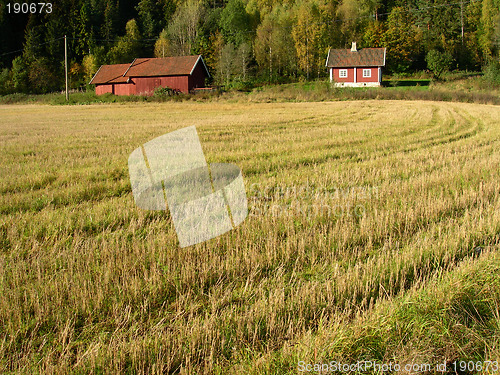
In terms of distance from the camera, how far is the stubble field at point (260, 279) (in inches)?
98.0

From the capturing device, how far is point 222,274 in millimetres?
3582

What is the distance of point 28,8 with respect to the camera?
289 feet

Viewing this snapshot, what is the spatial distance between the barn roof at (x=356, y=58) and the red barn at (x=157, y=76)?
67.2 feet

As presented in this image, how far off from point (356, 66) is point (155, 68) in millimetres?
30339

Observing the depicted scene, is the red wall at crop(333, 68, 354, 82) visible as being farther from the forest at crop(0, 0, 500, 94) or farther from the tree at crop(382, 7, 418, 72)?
the tree at crop(382, 7, 418, 72)

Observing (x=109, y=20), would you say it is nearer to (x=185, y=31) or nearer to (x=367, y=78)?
(x=185, y=31)

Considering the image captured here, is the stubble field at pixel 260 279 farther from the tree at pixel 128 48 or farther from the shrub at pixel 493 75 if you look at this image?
the tree at pixel 128 48

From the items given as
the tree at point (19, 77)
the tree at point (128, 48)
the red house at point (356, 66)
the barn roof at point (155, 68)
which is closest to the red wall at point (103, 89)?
the barn roof at point (155, 68)

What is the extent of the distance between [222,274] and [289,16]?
82.6m

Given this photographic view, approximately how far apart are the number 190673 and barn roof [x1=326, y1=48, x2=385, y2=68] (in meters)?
59.6

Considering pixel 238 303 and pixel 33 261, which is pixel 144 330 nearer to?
pixel 238 303

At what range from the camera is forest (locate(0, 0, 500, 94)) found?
70.1 m

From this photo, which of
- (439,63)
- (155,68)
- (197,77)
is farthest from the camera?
(439,63)

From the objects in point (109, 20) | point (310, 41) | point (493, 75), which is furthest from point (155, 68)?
point (109, 20)
